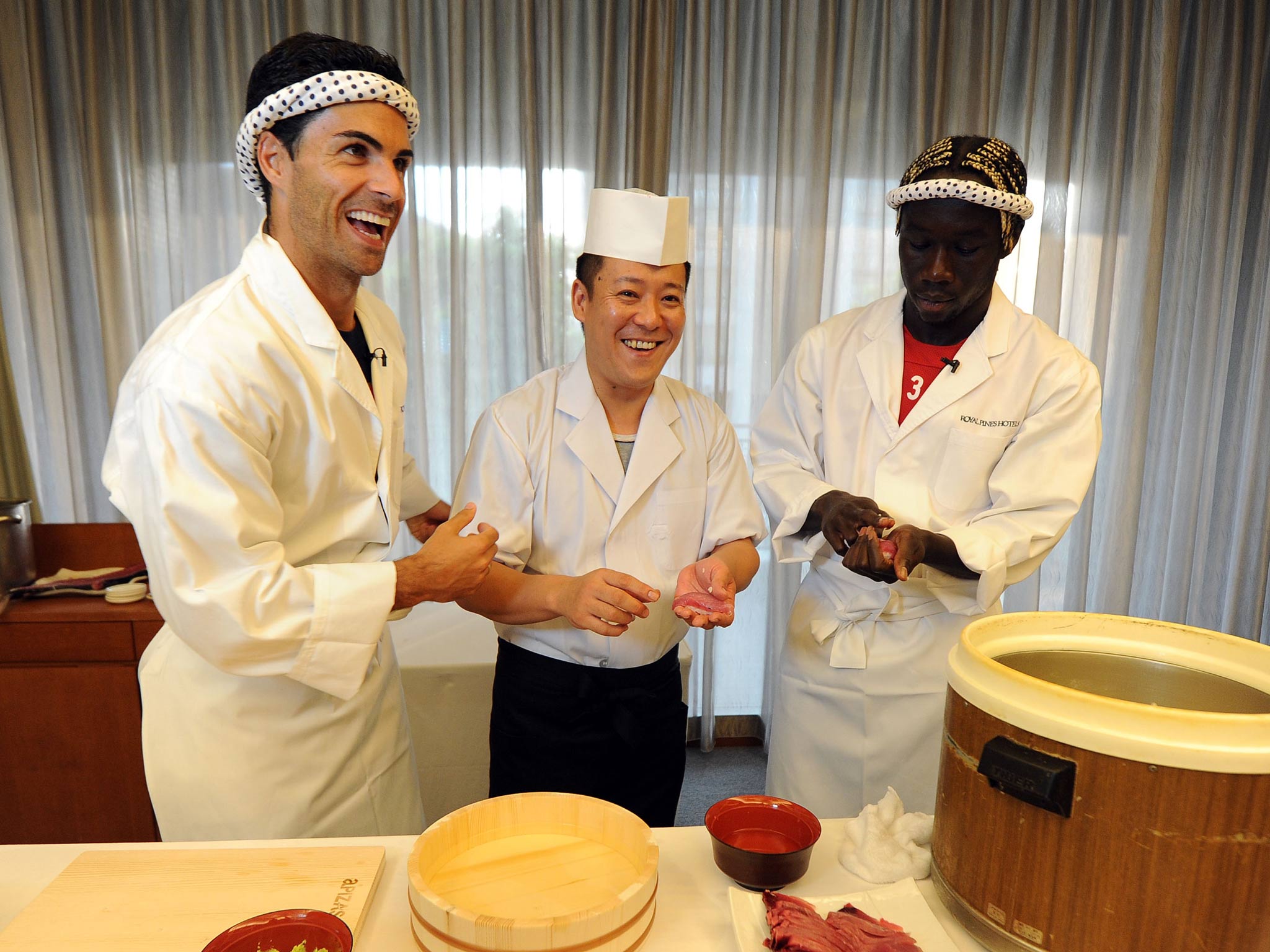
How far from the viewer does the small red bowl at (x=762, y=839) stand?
96cm

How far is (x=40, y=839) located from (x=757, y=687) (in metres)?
2.50

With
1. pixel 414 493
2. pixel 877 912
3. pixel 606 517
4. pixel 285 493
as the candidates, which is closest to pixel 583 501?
pixel 606 517

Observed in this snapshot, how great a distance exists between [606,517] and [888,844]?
0.83 m

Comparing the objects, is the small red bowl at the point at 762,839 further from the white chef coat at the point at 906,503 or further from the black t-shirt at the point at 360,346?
the black t-shirt at the point at 360,346

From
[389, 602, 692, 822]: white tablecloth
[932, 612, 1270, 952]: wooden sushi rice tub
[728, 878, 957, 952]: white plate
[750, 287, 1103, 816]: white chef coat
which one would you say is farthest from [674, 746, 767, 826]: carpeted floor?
[932, 612, 1270, 952]: wooden sushi rice tub

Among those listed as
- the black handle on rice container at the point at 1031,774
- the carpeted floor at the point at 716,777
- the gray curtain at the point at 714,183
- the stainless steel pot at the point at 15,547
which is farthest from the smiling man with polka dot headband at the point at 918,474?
the stainless steel pot at the point at 15,547

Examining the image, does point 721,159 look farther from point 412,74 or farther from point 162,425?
point 162,425

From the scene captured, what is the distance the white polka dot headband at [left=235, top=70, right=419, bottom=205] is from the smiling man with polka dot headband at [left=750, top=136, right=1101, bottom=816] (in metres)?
0.99

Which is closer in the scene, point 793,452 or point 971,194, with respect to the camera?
point 971,194

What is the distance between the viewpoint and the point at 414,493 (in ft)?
6.12

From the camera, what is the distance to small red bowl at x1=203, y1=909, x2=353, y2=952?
81cm

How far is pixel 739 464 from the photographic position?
180cm

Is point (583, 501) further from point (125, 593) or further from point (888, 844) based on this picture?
point (125, 593)

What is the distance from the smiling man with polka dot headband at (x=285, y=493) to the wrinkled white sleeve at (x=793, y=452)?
0.66 metres
